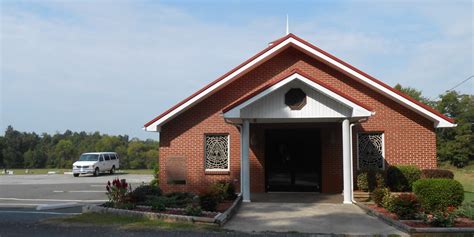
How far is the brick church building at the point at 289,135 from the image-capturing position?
690 inches

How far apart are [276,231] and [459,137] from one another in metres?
59.5

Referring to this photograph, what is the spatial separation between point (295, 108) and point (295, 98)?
344 millimetres

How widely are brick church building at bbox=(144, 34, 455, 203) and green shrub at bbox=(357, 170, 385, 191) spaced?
4.32ft

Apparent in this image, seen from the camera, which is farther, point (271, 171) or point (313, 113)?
point (271, 171)

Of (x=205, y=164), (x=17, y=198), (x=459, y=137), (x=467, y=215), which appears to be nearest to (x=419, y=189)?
(x=467, y=215)

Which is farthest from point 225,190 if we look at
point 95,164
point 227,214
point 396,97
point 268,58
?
point 95,164

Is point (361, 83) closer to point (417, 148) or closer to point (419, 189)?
point (417, 148)

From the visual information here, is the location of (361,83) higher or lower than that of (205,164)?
higher

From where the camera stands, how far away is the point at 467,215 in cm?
1227

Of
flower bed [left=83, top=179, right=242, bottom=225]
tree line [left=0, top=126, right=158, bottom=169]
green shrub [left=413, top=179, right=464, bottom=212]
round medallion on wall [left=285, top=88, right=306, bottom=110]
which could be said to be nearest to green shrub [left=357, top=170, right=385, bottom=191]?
green shrub [left=413, top=179, right=464, bottom=212]

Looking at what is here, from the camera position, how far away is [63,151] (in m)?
77.5

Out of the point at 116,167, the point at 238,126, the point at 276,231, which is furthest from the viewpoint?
the point at 116,167

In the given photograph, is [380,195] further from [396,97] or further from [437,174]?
[396,97]

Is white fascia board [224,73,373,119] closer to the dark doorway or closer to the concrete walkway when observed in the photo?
the concrete walkway
